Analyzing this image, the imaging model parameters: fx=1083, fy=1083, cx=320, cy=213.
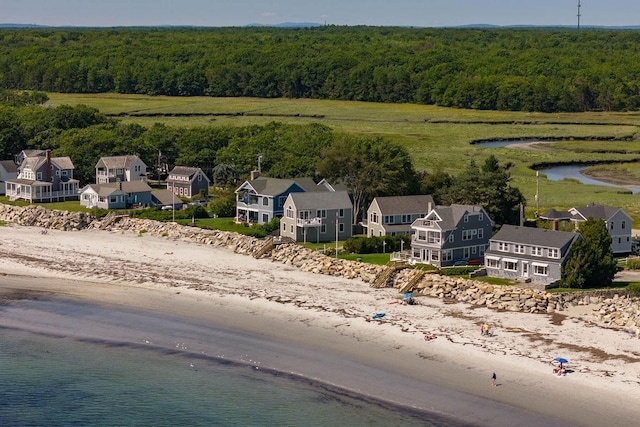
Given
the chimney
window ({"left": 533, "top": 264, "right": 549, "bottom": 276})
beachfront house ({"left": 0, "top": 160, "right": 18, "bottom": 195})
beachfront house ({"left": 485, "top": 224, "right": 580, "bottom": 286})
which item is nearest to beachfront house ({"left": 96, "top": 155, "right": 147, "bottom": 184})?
the chimney

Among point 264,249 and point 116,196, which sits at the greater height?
point 116,196

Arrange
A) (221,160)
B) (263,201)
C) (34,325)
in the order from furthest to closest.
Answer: (221,160) → (263,201) → (34,325)

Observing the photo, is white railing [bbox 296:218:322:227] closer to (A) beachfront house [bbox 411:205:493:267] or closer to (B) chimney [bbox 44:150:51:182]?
(A) beachfront house [bbox 411:205:493:267]

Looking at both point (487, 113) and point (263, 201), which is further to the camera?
point (487, 113)

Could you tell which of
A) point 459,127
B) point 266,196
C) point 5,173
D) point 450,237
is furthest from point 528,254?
point 459,127

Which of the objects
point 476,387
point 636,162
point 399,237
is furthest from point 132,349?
point 636,162

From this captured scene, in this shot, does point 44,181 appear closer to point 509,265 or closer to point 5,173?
point 5,173

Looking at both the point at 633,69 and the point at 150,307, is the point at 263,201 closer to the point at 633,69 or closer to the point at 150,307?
the point at 150,307

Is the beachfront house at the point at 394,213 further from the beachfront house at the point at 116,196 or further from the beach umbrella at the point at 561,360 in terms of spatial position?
the beach umbrella at the point at 561,360

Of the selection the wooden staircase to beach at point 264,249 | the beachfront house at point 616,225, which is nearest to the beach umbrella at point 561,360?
the beachfront house at point 616,225
